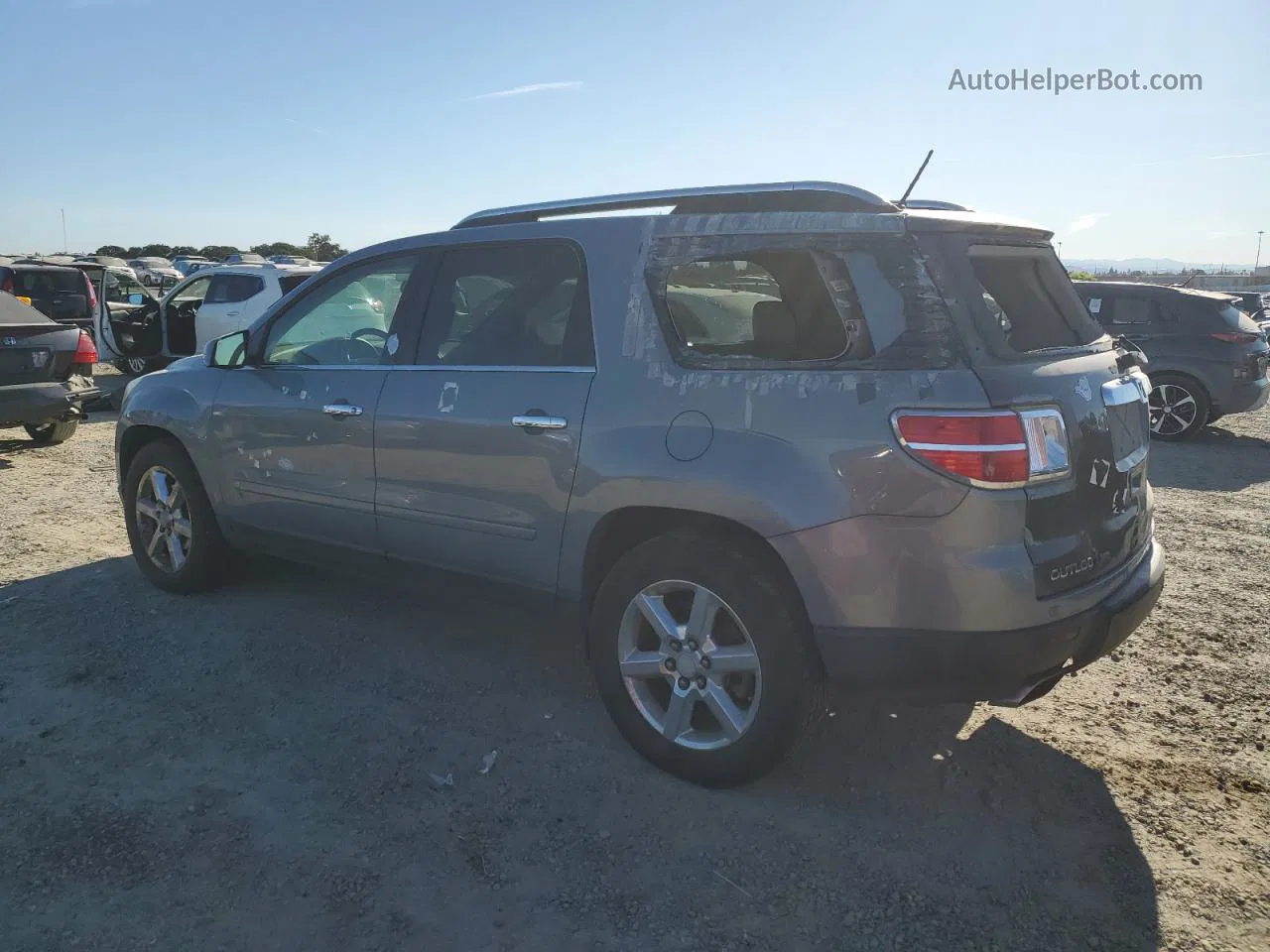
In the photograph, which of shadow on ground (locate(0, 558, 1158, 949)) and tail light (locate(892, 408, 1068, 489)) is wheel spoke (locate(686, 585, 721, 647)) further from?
tail light (locate(892, 408, 1068, 489))

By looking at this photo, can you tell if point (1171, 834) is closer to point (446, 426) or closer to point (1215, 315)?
point (446, 426)

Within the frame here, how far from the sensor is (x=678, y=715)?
10.6ft

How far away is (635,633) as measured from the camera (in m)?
3.33

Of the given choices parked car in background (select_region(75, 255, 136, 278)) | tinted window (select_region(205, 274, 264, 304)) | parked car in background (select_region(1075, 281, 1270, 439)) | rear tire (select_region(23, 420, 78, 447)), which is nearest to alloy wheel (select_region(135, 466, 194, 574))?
rear tire (select_region(23, 420, 78, 447))

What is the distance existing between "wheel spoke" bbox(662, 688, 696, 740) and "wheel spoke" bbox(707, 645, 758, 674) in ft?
0.53

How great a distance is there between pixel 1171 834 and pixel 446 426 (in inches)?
113

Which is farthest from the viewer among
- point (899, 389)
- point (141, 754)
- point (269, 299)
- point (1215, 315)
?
point (269, 299)

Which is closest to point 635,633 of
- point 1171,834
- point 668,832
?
point 668,832

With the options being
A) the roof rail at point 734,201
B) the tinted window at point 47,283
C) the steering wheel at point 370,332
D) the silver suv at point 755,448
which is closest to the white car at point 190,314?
the tinted window at point 47,283

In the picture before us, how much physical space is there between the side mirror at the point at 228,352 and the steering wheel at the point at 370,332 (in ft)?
2.32

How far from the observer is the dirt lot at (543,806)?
259 centimetres

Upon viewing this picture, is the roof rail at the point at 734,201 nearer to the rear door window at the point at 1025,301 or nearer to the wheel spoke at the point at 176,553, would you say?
the rear door window at the point at 1025,301

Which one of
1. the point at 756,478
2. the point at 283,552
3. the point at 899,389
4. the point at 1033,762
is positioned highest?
the point at 899,389

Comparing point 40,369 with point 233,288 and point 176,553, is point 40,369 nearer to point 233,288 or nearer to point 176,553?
point 233,288
